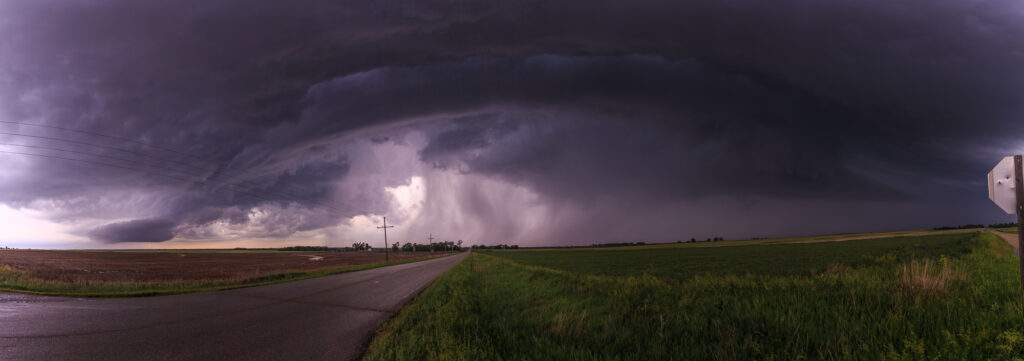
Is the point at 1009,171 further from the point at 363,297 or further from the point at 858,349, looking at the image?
the point at 363,297

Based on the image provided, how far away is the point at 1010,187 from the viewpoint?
171 inches

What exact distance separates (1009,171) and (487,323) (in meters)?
7.72

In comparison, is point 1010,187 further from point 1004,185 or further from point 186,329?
point 186,329

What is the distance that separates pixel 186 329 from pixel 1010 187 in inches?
527

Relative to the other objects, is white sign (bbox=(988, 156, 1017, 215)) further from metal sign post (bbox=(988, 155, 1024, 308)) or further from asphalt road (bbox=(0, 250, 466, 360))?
asphalt road (bbox=(0, 250, 466, 360))

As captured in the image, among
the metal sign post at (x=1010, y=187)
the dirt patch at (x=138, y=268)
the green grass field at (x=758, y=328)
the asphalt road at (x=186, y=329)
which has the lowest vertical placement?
the dirt patch at (x=138, y=268)

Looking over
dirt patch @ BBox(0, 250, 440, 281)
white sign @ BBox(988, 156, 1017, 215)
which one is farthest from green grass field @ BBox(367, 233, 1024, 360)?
dirt patch @ BBox(0, 250, 440, 281)

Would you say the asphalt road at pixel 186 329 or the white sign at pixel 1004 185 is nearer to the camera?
the white sign at pixel 1004 185

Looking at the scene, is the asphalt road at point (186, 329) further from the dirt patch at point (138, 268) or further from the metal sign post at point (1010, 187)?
the dirt patch at point (138, 268)

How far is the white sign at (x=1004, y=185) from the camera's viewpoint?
14.1 feet

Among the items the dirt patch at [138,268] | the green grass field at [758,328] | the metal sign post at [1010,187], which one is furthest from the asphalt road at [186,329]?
the dirt patch at [138,268]

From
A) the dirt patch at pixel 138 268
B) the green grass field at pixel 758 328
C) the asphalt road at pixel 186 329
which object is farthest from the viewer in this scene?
the dirt patch at pixel 138 268

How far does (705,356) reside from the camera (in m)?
4.30

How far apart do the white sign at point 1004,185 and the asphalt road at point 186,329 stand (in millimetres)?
9168
